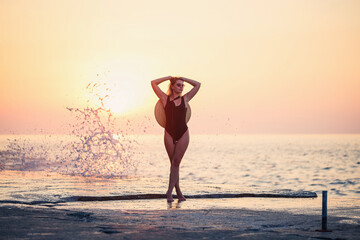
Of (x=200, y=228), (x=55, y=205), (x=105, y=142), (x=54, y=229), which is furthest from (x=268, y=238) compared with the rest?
(x=105, y=142)

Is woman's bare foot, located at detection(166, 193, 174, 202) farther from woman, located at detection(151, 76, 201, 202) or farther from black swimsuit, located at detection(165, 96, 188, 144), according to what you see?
black swimsuit, located at detection(165, 96, 188, 144)

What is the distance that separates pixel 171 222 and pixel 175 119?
3032mm

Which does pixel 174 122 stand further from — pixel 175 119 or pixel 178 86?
pixel 178 86

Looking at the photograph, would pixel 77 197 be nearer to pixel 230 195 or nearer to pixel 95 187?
pixel 95 187

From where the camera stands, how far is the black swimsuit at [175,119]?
9.71 meters

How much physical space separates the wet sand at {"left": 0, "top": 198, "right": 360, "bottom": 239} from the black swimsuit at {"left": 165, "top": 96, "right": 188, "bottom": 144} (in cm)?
151

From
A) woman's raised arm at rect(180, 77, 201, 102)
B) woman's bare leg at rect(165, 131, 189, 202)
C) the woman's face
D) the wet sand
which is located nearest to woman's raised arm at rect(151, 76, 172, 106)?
the woman's face

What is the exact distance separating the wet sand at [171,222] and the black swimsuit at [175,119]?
1.51 meters

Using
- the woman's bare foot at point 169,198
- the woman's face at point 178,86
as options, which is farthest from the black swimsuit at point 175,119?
the woman's bare foot at point 169,198

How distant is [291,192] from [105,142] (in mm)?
8523

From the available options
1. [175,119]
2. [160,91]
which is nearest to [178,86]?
[160,91]

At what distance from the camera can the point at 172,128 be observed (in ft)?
32.0

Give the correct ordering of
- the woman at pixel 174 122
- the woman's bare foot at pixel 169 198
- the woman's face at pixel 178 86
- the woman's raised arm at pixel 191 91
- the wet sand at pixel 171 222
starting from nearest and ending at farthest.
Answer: the wet sand at pixel 171 222
the woman's bare foot at pixel 169 198
the woman's face at pixel 178 86
the woman at pixel 174 122
the woman's raised arm at pixel 191 91

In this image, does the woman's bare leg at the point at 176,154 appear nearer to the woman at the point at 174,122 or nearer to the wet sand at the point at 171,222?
the woman at the point at 174,122
